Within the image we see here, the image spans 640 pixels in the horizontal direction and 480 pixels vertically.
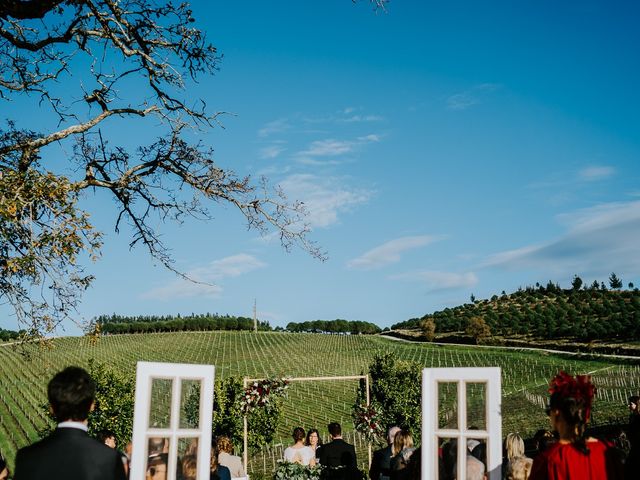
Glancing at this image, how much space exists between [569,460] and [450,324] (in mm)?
93091

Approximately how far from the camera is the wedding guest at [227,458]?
7.70m

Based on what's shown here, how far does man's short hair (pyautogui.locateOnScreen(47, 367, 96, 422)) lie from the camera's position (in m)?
2.94

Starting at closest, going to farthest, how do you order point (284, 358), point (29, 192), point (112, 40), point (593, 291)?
point (29, 192)
point (112, 40)
point (284, 358)
point (593, 291)

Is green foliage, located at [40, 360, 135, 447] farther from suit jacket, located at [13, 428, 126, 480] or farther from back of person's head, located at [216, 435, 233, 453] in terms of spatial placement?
suit jacket, located at [13, 428, 126, 480]

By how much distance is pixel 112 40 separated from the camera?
8.94m

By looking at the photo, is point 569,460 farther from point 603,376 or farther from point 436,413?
point 603,376

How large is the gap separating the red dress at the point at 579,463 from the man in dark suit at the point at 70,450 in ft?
7.27

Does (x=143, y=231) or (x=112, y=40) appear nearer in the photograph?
(x=112, y=40)

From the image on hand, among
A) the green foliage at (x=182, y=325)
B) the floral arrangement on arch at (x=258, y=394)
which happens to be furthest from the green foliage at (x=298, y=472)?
the green foliage at (x=182, y=325)

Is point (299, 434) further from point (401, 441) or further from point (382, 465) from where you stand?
point (401, 441)

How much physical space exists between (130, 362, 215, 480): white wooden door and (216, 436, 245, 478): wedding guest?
357 cm

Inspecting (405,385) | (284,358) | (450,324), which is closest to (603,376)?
(405,385)

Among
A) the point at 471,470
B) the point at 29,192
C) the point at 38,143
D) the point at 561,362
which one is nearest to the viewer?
the point at 471,470

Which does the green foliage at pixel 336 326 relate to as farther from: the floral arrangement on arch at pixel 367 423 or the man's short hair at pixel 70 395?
the man's short hair at pixel 70 395
